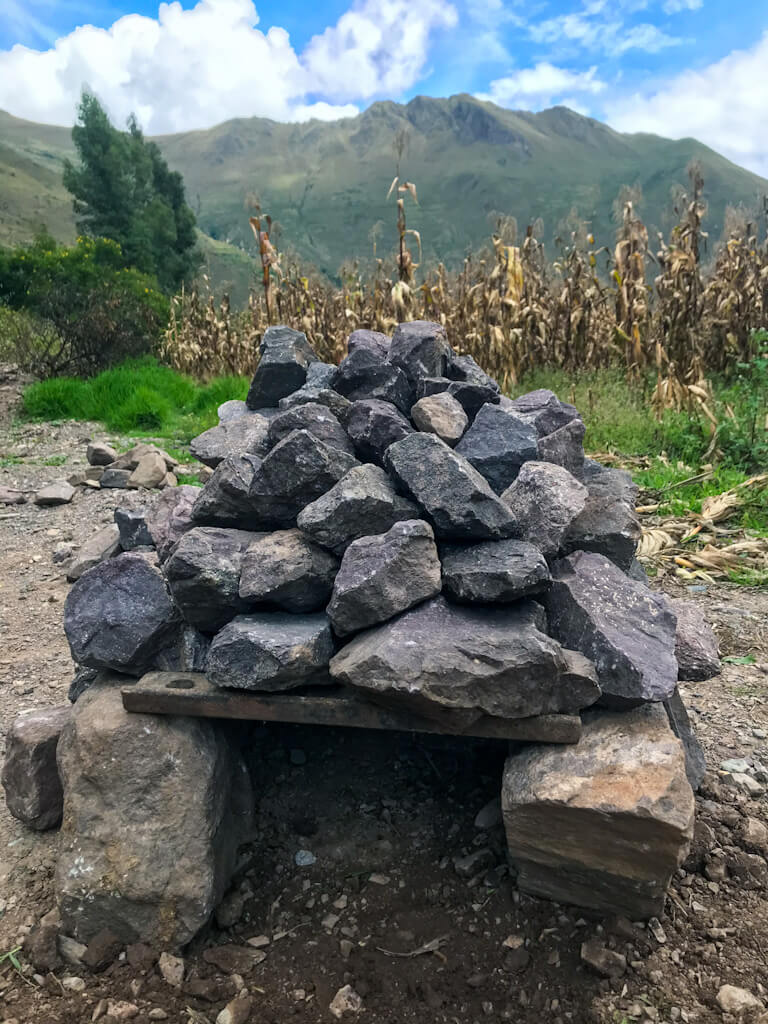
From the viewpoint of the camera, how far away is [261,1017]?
1.73 meters

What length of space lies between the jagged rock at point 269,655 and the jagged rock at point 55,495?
15.5 ft

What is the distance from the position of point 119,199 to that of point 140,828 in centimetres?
3068

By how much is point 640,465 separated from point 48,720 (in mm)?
4954

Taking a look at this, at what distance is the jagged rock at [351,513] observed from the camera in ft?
6.88

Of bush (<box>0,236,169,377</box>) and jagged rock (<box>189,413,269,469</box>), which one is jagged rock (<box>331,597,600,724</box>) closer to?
jagged rock (<box>189,413,269,469</box>)

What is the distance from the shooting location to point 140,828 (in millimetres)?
1959

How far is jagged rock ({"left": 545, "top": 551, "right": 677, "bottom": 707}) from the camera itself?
1912 mm

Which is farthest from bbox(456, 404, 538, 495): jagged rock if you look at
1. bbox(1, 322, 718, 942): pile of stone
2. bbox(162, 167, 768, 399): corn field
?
bbox(162, 167, 768, 399): corn field

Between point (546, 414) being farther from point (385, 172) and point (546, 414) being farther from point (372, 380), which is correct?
point (385, 172)

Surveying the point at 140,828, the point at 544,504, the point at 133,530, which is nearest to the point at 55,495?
the point at 133,530

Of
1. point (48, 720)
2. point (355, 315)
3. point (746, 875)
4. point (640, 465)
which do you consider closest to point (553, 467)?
point (746, 875)

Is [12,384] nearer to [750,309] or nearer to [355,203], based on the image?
[750,309]

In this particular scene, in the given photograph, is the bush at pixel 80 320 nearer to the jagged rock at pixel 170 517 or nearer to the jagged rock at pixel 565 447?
the jagged rock at pixel 170 517

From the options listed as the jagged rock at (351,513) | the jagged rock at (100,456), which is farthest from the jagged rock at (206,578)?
the jagged rock at (100,456)
